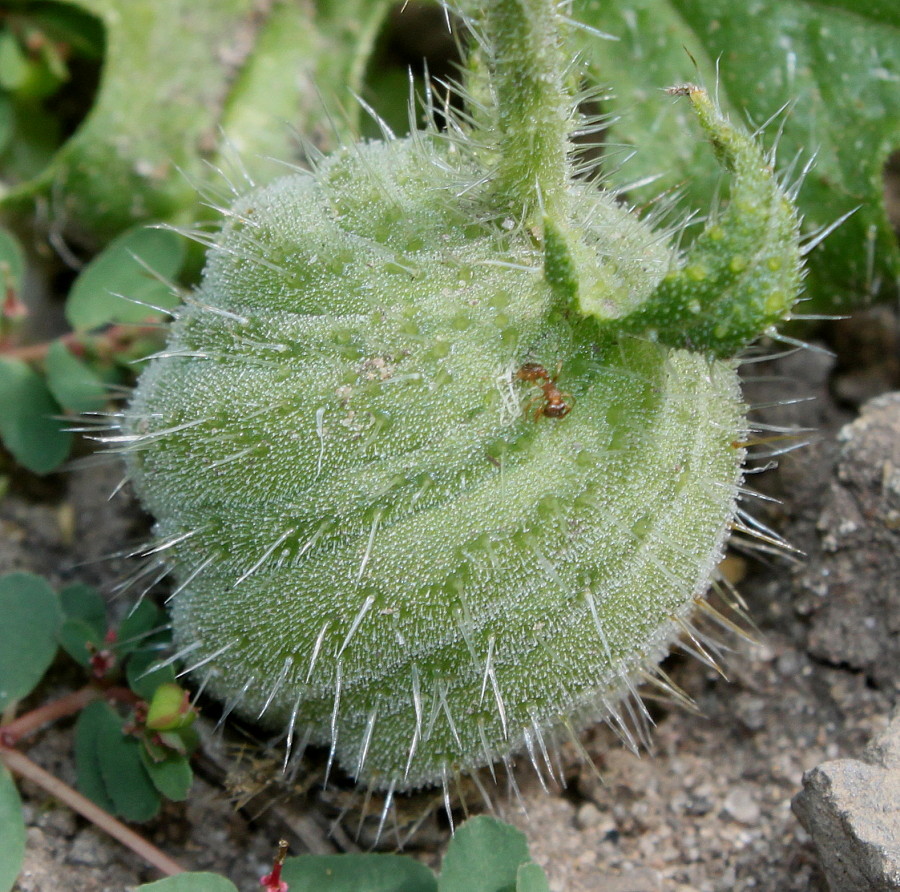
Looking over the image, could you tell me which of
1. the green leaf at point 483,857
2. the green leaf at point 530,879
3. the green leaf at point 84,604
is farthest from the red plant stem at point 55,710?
the green leaf at point 530,879

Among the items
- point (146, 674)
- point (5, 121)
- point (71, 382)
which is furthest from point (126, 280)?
point (146, 674)

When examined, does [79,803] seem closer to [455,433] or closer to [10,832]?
[10,832]

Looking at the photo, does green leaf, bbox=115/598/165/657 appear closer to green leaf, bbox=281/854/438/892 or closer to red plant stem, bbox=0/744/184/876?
red plant stem, bbox=0/744/184/876

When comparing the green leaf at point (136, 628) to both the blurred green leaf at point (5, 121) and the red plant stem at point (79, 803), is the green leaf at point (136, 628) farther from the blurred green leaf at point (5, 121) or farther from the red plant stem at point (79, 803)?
the blurred green leaf at point (5, 121)

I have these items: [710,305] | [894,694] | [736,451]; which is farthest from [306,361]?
[894,694]

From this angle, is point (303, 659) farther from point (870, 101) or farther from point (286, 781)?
point (870, 101)

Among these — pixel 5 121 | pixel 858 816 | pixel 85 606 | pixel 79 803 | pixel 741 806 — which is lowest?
pixel 79 803
